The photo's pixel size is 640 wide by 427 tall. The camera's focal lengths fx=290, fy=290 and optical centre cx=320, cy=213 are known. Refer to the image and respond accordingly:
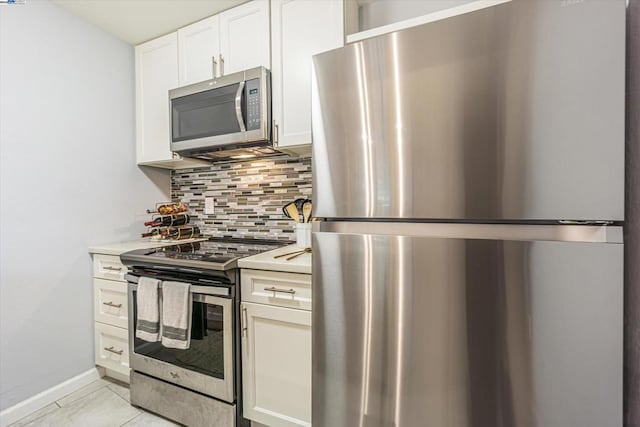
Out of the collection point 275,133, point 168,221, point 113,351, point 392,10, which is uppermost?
point 392,10

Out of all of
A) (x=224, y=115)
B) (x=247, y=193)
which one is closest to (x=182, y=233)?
(x=247, y=193)

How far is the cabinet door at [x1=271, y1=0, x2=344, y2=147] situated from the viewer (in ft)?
4.93

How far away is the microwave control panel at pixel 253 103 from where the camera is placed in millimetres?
1621

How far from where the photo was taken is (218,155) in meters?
2.03

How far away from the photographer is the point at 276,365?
1.28 meters

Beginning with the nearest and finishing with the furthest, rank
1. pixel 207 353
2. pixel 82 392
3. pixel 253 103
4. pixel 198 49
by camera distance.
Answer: pixel 207 353
pixel 253 103
pixel 82 392
pixel 198 49

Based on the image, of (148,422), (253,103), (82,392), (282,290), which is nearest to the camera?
(282,290)

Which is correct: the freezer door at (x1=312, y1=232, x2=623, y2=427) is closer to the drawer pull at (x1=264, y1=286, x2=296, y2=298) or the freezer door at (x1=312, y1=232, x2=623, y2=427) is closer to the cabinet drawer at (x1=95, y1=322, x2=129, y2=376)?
the drawer pull at (x1=264, y1=286, x2=296, y2=298)

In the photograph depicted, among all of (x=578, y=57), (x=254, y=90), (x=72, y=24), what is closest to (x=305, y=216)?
(x=254, y=90)

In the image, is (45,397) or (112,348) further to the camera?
(112,348)

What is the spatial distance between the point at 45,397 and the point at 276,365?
1410mm

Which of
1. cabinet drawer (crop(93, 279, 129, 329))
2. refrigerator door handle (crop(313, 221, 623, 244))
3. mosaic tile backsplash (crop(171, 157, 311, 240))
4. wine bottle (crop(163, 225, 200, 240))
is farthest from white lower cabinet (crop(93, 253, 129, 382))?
refrigerator door handle (crop(313, 221, 623, 244))

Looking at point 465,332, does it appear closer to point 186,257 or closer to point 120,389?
point 186,257

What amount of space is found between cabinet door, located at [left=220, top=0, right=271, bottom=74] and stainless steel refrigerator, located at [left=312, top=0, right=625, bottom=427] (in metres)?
0.90
